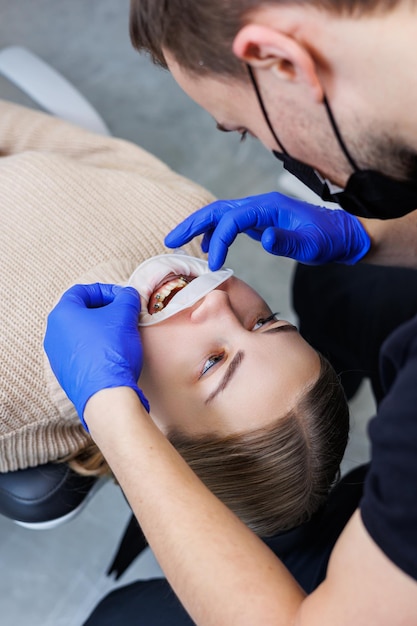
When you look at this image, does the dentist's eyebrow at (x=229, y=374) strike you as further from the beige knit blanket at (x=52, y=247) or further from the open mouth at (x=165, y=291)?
the beige knit blanket at (x=52, y=247)

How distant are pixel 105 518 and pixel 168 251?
3.21 feet

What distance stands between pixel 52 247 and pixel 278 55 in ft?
2.24

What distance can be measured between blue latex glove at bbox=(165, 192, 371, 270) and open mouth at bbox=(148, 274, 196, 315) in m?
0.07

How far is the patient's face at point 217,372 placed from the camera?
1207 mm

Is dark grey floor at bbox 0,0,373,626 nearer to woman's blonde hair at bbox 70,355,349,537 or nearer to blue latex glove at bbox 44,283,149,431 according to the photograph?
woman's blonde hair at bbox 70,355,349,537

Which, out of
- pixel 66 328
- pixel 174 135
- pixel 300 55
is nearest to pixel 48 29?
pixel 174 135

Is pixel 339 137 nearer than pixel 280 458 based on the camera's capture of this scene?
Yes

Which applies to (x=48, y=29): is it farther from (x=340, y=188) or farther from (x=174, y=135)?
(x=340, y=188)

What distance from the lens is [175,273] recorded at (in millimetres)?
1334

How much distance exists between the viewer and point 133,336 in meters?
1.18

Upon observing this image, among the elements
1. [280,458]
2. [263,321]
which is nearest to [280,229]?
[263,321]

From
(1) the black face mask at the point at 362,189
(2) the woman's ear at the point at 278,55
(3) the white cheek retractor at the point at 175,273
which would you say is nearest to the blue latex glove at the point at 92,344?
(3) the white cheek retractor at the point at 175,273

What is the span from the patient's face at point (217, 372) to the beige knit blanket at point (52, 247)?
218 mm

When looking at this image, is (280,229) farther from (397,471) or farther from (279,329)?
(397,471)
